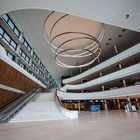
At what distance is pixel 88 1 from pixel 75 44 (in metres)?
6.94

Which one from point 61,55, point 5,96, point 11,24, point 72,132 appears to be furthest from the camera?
point 11,24

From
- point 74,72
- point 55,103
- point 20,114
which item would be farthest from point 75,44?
point 74,72

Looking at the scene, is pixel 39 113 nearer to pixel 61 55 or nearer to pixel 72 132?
pixel 61 55

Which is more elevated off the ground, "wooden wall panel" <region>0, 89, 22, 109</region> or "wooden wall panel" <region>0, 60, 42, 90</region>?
"wooden wall panel" <region>0, 60, 42, 90</region>

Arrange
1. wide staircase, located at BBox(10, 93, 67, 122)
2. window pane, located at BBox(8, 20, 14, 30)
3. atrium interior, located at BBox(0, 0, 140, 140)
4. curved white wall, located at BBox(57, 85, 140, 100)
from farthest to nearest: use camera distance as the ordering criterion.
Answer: curved white wall, located at BBox(57, 85, 140, 100), window pane, located at BBox(8, 20, 14, 30), wide staircase, located at BBox(10, 93, 67, 122), atrium interior, located at BBox(0, 0, 140, 140)

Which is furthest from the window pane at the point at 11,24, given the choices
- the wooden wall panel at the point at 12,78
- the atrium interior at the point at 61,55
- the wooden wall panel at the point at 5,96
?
the wooden wall panel at the point at 5,96

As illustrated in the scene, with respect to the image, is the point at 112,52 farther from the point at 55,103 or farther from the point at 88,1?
the point at 88,1

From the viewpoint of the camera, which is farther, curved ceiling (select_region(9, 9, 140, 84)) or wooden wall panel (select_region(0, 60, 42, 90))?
curved ceiling (select_region(9, 9, 140, 84))

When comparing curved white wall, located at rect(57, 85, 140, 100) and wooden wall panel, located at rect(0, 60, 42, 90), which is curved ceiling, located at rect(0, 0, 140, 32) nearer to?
wooden wall panel, located at rect(0, 60, 42, 90)

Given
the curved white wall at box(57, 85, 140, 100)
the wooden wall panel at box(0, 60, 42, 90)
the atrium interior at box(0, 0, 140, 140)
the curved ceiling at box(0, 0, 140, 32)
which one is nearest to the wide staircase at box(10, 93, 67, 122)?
the atrium interior at box(0, 0, 140, 140)

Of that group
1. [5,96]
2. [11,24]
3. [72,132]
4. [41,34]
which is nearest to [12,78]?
[5,96]

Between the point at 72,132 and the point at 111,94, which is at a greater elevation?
the point at 111,94

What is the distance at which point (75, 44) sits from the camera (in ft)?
32.1

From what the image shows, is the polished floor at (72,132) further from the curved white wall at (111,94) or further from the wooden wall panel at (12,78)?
the curved white wall at (111,94)
